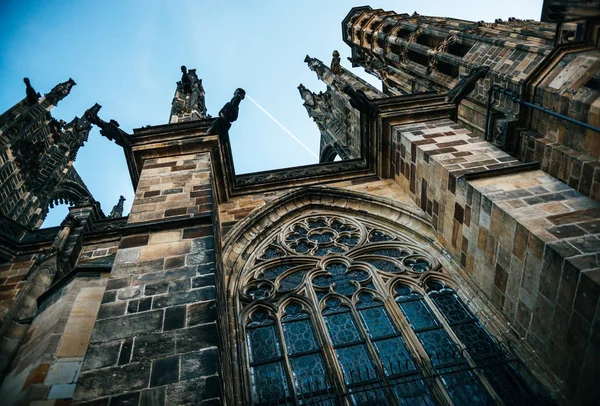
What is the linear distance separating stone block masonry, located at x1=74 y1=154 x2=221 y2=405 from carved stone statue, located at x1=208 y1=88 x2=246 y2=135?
244 centimetres

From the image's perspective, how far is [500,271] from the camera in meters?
4.98

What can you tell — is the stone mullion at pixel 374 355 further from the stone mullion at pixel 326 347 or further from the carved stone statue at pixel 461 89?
the carved stone statue at pixel 461 89

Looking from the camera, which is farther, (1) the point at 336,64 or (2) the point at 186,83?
(1) the point at 336,64

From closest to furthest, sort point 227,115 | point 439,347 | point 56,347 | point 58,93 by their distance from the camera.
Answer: point 56,347
point 439,347
point 227,115
point 58,93

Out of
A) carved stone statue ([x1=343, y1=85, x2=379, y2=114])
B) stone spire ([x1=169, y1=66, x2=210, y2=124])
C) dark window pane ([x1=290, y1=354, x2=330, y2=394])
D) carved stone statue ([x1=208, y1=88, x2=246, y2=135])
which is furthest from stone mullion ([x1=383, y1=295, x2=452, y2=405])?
stone spire ([x1=169, y1=66, x2=210, y2=124])

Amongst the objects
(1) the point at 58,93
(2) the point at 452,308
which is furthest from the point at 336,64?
(1) the point at 58,93

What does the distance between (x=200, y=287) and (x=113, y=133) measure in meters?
4.79

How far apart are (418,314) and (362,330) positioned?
0.79m

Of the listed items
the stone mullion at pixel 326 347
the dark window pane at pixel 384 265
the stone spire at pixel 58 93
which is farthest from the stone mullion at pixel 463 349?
the stone spire at pixel 58 93

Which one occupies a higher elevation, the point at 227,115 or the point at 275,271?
the point at 227,115

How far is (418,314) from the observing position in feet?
18.2

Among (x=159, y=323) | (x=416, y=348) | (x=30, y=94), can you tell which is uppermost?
(x=30, y=94)

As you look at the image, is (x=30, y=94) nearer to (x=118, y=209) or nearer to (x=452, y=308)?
A: (x=118, y=209)

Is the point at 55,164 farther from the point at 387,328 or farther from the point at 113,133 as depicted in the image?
the point at 387,328
